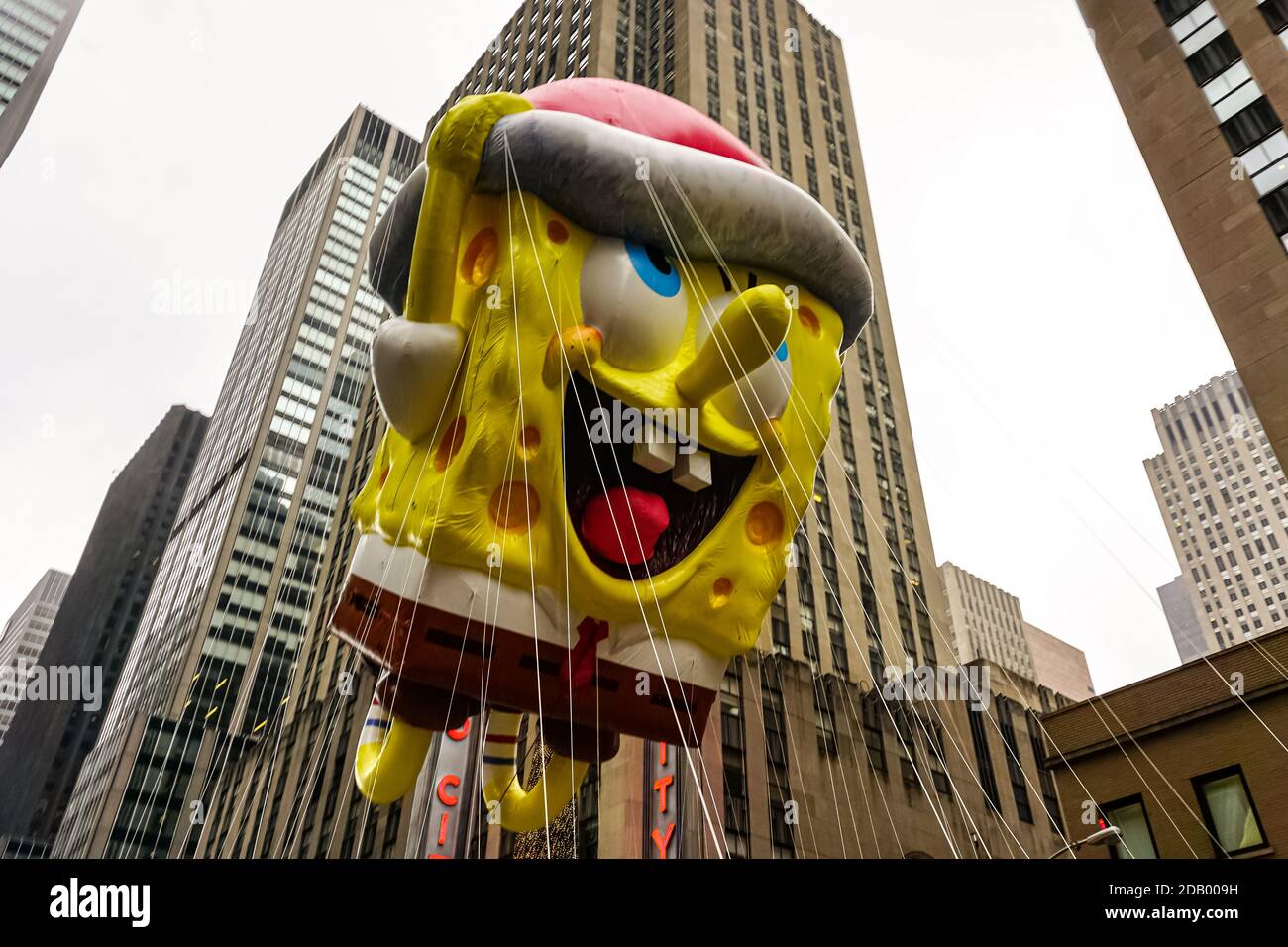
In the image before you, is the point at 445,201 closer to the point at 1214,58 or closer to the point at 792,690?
the point at 792,690

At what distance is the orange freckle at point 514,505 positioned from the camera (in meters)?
8.73

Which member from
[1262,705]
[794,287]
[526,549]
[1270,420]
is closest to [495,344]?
[526,549]

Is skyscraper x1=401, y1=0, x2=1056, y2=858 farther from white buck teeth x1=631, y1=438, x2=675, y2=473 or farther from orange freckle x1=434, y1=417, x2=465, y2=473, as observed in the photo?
orange freckle x1=434, y1=417, x2=465, y2=473

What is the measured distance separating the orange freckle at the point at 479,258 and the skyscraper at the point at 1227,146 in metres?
22.3

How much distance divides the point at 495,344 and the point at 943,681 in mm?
35780

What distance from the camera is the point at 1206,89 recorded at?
92.2 ft

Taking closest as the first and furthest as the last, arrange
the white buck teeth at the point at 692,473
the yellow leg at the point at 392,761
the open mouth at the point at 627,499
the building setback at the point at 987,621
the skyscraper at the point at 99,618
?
the open mouth at the point at 627,499, the white buck teeth at the point at 692,473, the yellow leg at the point at 392,761, the skyscraper at the point at 99,618, the building setback at the point at 987,621

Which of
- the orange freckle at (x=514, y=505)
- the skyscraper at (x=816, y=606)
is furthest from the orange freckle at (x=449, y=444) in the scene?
the skyscraper at (x=816, y=606)

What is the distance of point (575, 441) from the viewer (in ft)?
31.2

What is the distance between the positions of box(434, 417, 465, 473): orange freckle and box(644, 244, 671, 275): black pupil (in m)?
2.64

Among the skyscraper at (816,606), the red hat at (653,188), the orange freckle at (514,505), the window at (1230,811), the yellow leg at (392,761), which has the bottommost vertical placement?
the yellow leg at (392,761)

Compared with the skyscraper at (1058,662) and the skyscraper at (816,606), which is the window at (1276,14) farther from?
the skyscraper at (1058,662)

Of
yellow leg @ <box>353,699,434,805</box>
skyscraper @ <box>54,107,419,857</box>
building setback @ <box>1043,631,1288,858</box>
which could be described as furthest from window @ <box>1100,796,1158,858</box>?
skyscraper @ <box>54,107,419,857</box>
